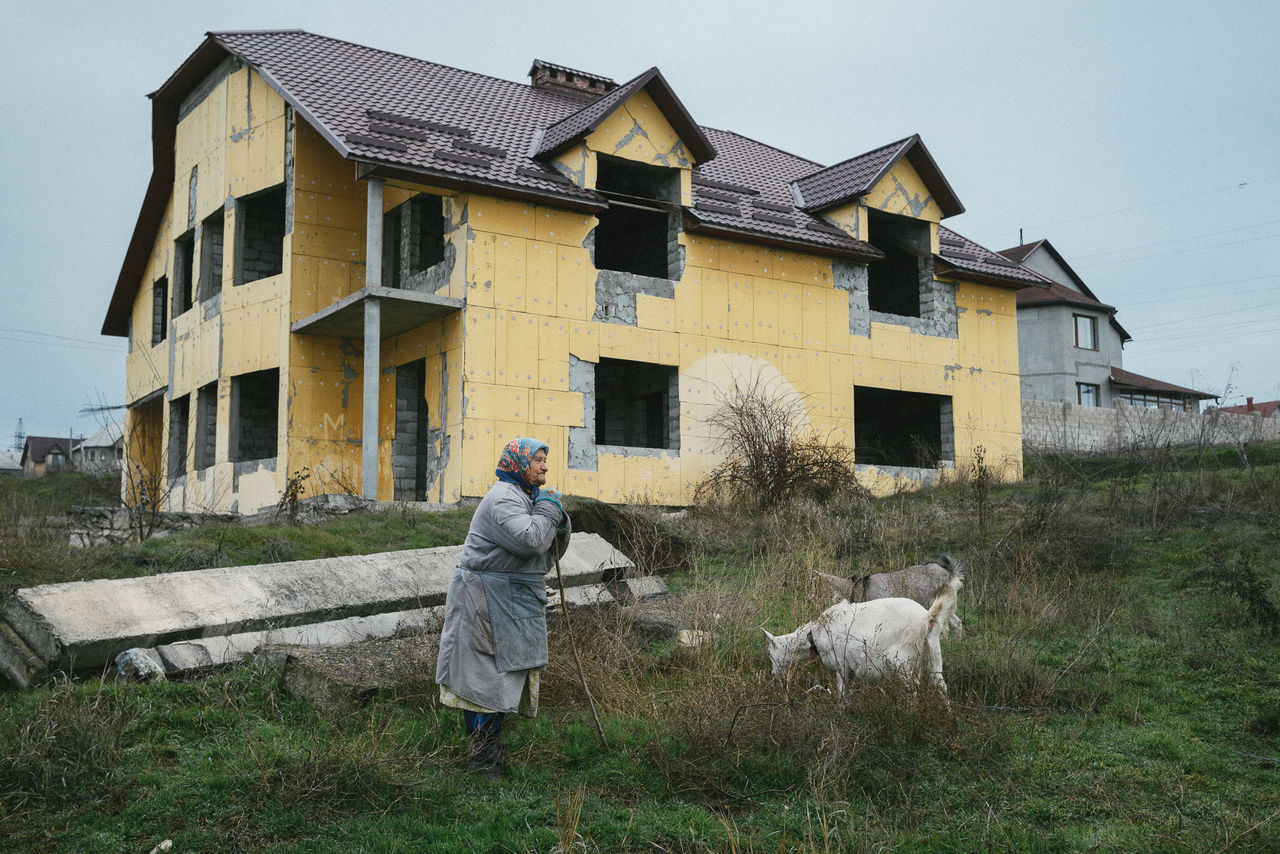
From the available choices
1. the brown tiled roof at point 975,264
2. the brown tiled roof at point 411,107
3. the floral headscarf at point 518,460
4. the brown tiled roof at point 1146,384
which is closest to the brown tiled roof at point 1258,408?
the brown tiled roof at point 1146,384

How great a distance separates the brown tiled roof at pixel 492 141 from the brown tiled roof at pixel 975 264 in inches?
1.7

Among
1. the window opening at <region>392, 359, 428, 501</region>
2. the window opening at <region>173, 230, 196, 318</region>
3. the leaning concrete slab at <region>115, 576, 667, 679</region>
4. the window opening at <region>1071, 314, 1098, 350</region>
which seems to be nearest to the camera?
the leaning concrete slab at <region>115, 576, 667, 679</region>

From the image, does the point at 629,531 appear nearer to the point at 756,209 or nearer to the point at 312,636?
the point at 312,636

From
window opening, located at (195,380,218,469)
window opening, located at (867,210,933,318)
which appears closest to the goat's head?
window opening, located at (867,210,933,318)

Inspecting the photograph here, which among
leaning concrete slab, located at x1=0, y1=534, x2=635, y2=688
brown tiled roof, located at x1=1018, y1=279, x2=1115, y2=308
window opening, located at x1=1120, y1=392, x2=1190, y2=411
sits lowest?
leaning concrete slab, located at x1=0, y1=534, x2=635, y2=688

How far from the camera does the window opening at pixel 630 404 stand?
1955 cm

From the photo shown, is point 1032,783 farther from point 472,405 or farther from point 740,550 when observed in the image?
point 472,405

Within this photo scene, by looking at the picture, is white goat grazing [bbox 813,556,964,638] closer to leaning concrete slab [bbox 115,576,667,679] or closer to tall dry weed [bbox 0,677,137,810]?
leaning concrete slab [bbox 115,576,667,679]

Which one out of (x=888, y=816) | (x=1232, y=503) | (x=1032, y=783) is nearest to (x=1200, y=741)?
(x=1032, y=783)

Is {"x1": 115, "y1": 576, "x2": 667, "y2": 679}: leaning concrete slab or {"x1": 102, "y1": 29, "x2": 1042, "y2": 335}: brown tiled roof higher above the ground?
{"x1": 102, "y1": 29, "x2": 1042, "y2": 335}: brown tiled roof

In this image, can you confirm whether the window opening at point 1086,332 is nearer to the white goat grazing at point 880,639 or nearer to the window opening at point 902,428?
the window opening at point 902,428

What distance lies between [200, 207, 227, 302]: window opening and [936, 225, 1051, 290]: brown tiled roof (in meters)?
13.8

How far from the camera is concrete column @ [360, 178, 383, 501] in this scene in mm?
14789

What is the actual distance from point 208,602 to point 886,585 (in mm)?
5506
